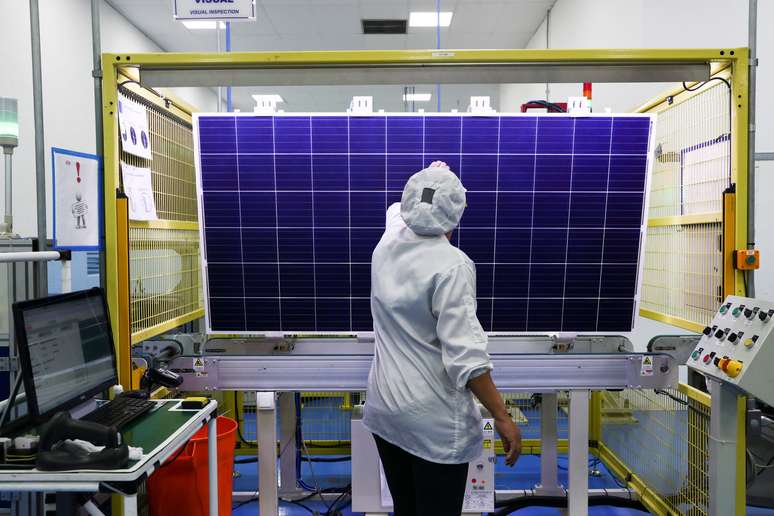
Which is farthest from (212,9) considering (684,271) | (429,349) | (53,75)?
(53,75)

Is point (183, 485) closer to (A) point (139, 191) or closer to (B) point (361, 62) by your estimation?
→ (A) point (139, 191)

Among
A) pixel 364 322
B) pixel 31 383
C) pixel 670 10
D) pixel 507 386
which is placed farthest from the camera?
pixel 670 10

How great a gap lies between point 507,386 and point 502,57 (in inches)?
50.8

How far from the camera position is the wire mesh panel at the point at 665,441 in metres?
2.38

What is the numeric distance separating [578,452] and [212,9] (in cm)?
257

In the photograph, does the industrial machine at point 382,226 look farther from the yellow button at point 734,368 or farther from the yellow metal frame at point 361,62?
the yellow button at point 734,368

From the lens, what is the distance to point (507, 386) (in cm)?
228

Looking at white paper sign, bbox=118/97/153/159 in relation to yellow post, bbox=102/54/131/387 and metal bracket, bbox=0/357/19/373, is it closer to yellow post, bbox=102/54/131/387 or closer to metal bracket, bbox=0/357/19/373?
yellow post, bbox=102/54/131/387

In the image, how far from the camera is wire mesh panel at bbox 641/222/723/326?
7.51 ft

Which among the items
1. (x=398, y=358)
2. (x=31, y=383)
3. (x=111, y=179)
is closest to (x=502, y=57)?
(x=398, y=358)

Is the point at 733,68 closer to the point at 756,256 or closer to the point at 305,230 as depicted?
the point at 756,256

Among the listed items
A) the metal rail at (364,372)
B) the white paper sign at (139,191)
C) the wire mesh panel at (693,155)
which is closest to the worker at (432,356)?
the metal rail at (364,372)

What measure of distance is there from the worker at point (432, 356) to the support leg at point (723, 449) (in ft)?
2.90

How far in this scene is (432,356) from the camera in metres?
1.67
